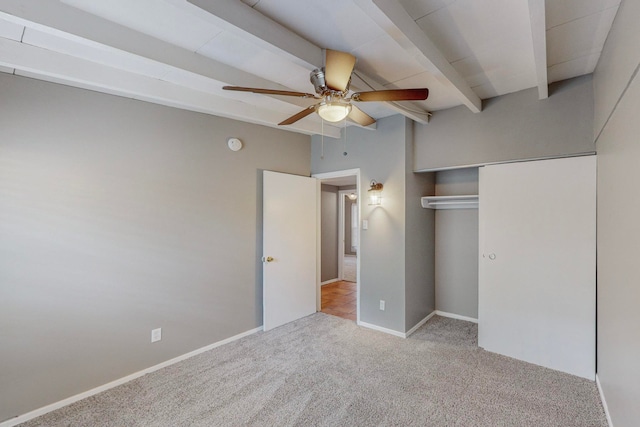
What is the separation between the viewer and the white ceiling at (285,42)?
160cm

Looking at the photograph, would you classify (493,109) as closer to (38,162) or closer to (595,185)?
(595,185)

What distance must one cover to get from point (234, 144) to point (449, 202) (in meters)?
2.87

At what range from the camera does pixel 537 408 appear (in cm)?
215

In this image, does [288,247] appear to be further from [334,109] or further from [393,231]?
[334,109]

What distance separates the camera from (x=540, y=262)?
273cm

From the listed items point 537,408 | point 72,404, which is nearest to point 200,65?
point 72,404

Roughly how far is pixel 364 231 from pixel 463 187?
58.4 inches

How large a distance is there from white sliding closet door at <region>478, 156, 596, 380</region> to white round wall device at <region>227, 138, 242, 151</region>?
2764mm

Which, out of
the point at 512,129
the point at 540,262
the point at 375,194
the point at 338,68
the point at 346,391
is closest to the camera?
the point at 338,68

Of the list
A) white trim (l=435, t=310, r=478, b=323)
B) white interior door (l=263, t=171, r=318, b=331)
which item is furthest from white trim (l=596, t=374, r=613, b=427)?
white interior door (l=263, t=171, r=318, b=331)

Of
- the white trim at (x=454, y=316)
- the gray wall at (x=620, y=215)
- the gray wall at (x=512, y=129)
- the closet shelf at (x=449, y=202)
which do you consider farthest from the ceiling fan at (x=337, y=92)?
the white trim at (x=454, y=316)

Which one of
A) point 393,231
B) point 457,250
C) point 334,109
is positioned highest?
point 334,109

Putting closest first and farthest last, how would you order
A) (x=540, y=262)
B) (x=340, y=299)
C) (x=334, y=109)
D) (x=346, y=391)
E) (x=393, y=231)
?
(x=334, y=109) → (x=346, y=391) → (x=540, y=262) → (x=393, y=231) → (x=340, y=299)

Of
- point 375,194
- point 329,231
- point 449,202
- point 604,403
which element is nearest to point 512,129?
point 449,202
